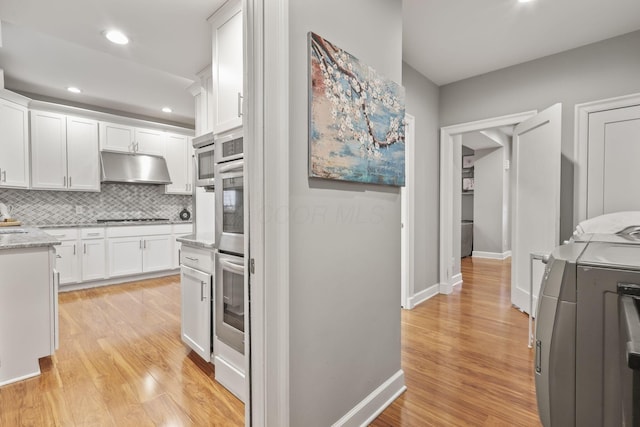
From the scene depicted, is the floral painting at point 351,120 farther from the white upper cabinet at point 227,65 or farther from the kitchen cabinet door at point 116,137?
the kitchen cabinet door at point 116,137

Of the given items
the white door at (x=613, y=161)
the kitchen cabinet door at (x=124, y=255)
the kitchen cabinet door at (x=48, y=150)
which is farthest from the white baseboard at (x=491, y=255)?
the kitchen cabinet door at (x=48, y=150)

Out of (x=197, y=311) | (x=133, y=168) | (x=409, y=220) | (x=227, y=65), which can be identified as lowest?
(x=197, y=311)

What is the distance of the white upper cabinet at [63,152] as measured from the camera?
4008mm

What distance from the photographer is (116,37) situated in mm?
2562

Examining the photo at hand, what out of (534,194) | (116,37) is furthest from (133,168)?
(534,194)

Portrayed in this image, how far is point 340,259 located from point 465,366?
1473mm

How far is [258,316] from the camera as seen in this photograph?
1181 mm

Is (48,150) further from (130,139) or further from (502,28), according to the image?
(502,28)

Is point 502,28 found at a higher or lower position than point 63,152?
higher

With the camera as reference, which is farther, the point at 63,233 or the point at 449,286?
the point at 63,233

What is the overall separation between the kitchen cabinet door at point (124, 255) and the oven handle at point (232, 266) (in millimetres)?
3454

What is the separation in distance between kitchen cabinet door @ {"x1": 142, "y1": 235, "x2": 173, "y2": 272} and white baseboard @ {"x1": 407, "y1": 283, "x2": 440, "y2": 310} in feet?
12.7

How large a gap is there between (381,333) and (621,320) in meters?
1.24

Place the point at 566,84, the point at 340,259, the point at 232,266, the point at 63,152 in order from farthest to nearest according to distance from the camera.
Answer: the point at 63,152 → the point at 566,84 → the point at 232,266 → the point at 340,259
